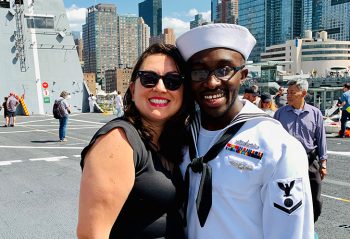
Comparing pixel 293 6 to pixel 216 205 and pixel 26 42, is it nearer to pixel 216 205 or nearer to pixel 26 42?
pixel 26 42

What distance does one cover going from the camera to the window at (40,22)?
26.5m

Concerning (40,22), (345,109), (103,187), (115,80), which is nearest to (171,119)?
(103,187)

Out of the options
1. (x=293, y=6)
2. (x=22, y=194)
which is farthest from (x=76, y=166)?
(x=293, y=6)

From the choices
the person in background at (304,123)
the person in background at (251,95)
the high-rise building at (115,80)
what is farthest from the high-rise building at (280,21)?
the person in background at (304,123)

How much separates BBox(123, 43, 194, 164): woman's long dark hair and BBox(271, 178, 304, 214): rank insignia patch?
56 centimetres

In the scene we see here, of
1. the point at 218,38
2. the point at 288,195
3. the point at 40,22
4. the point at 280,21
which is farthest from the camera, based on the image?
the point at 280,21

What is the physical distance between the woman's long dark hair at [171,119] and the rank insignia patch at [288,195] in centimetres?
56

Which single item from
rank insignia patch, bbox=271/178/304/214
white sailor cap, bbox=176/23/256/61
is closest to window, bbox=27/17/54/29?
white sailor cap, bbox=176/23/256/61

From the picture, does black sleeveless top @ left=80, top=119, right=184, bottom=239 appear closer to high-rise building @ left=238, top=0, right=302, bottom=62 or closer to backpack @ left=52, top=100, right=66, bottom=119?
backpack @ left=52, top=100, right=66, bottom=119

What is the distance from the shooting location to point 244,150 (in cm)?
160

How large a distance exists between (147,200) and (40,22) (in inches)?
1105

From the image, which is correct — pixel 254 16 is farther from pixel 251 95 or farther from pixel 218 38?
pixel 218 38

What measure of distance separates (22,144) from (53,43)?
17312 mm

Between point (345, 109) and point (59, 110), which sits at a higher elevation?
point (59, 110)
